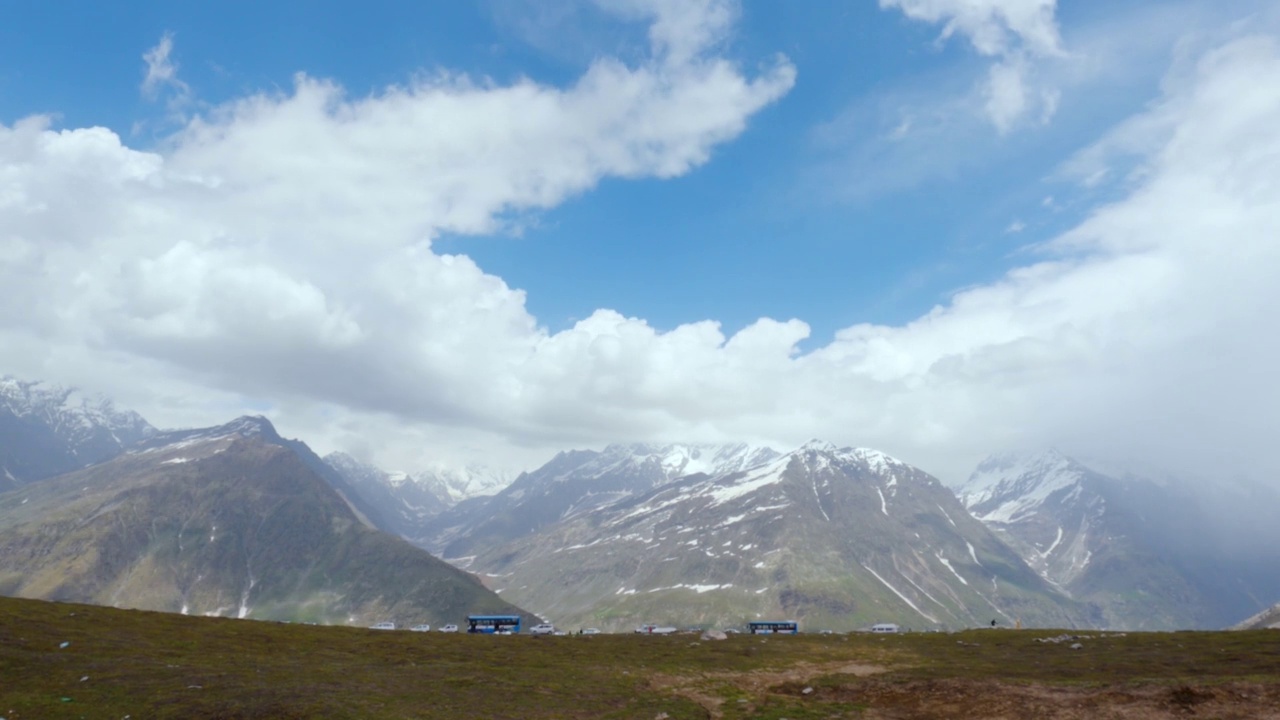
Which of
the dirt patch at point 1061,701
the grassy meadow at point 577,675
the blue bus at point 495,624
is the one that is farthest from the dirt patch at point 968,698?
the blue bus at point 495,624

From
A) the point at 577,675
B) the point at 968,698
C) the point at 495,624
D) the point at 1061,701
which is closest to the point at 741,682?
the point at 577,675

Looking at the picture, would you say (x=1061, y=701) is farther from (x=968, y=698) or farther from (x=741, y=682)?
(x=741, y=682)

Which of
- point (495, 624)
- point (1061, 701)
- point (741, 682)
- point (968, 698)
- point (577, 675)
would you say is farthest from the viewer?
point (495, 624)

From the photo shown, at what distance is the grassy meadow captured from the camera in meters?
56.7

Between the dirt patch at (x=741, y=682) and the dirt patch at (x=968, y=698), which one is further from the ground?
the dirt patch at (x=968, y=698)

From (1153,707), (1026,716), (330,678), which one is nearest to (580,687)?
(330,678)

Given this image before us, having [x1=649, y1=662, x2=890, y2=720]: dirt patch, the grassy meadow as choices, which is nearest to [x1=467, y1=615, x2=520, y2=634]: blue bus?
the grassy meadow

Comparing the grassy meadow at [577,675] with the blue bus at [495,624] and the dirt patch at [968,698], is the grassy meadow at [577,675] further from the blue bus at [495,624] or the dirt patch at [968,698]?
the blue bus at [495,624]

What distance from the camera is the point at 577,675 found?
265 ft

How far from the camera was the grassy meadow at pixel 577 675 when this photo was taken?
56719 mm

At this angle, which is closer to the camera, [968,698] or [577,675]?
[968,698]

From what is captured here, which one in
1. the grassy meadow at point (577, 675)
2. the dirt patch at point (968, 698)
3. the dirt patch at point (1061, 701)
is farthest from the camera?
the grassy meadow at point (577, 675)

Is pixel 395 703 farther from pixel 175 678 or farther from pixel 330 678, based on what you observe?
pixel 175 678

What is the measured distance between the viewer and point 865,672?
8362 centimetres
